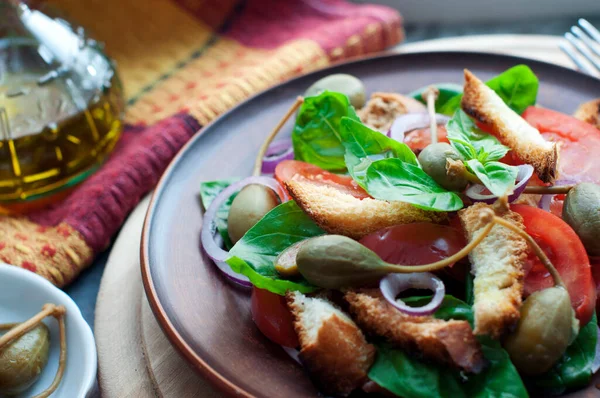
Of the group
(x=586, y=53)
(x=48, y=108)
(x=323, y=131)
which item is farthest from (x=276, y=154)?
(x=586, y=53)

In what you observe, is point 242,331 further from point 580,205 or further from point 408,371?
point 580,205

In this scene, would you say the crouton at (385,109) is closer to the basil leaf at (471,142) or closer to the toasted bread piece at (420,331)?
the basil leaf at (471,142)

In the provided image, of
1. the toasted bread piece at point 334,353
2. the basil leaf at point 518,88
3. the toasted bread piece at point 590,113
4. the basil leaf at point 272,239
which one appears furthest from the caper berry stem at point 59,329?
the toasted bread piece at point 590,113

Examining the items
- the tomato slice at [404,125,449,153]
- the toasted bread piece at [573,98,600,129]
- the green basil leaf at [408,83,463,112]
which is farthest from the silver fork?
the tomato slice at [404,125,449,153]

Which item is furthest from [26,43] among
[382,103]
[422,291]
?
[422,291]

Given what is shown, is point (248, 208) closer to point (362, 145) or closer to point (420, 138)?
point (362, 145)

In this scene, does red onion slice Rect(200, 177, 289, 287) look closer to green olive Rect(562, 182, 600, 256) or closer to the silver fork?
green olive Rect(562, 182, 600, 256)
